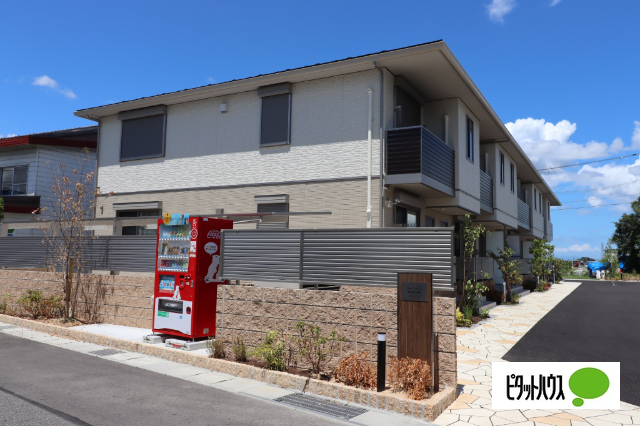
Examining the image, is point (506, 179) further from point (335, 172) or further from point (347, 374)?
point (347, 374)

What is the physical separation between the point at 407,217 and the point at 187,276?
7.21 m

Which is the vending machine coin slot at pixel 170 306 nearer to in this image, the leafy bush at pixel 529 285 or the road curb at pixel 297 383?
the road curb at pixel 297 383

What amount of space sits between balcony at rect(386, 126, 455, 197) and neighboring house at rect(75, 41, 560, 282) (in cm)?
3

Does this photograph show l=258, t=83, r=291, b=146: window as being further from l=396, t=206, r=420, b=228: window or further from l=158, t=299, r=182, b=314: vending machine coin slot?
l=158, t=299, r=182, b=314: vending machine coin slot

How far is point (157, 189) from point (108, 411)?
451 inches

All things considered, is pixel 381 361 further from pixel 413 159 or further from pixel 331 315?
pixel 413 159

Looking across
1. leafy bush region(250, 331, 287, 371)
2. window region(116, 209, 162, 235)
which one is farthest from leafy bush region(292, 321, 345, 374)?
window region(116, 209, 162, 235)

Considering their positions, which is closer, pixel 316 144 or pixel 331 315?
pixel 331 315

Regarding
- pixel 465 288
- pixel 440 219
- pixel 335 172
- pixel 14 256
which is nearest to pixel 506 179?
pixel 440 219

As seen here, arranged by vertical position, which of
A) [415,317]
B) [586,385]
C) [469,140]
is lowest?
[586,385]

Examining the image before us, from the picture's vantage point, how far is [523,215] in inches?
1033

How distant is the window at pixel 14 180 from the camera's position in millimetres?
22344

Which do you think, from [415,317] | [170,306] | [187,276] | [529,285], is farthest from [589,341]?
[529,285]

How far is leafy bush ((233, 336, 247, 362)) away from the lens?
7.91 metres
